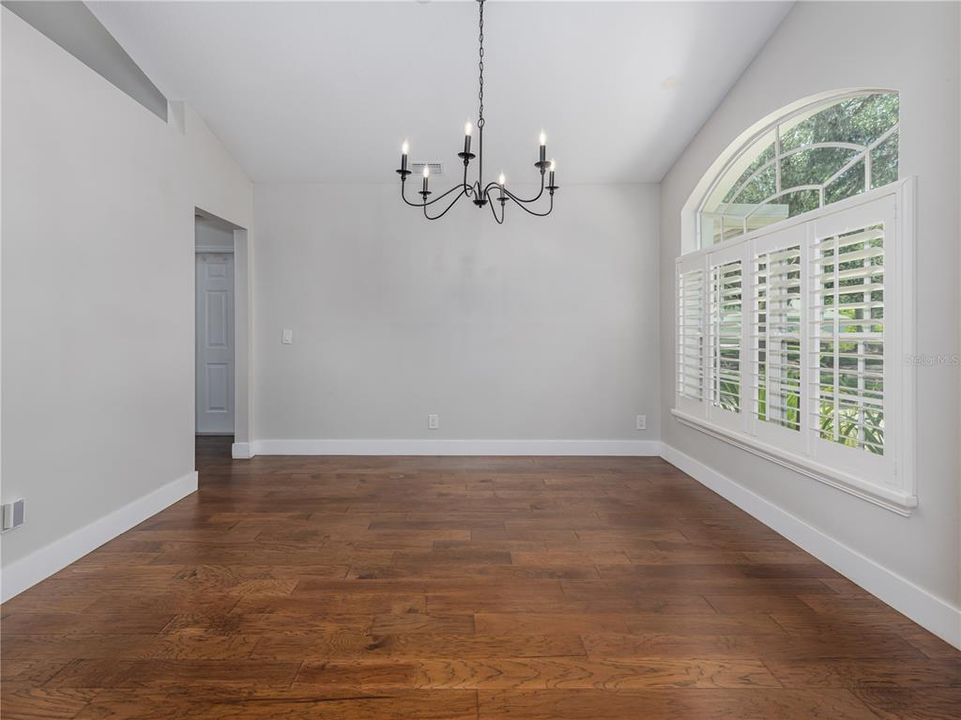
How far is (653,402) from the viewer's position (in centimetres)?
463

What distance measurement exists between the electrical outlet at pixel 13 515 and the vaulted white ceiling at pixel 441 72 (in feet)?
8.58

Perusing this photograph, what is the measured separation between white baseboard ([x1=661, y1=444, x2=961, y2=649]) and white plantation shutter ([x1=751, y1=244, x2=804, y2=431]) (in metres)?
0.51

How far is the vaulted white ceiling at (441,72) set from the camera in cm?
282

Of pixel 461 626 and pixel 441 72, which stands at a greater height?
pixel 441 72

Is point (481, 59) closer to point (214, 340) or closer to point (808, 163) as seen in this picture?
point (808, 163)

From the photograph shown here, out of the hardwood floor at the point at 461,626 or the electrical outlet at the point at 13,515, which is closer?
the hardwood floor at the point at 461,626

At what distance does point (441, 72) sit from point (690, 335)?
8.50 ft

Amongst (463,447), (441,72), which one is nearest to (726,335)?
(463,447)

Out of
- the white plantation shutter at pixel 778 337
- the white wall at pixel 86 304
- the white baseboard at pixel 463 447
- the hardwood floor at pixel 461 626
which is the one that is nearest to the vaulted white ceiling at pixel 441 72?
the white wall at pixel 86 304

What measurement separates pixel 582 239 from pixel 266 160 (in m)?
2.78

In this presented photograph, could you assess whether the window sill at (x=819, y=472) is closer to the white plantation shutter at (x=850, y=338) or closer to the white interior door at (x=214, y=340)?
the white plantation shutter at (x=850, y=338)

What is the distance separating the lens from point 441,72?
10.6 ft

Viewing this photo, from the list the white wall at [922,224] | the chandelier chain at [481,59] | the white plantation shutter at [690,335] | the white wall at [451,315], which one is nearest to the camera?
the white wall at [922,224]

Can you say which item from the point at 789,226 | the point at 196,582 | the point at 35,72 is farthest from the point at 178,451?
the point at 789,226
